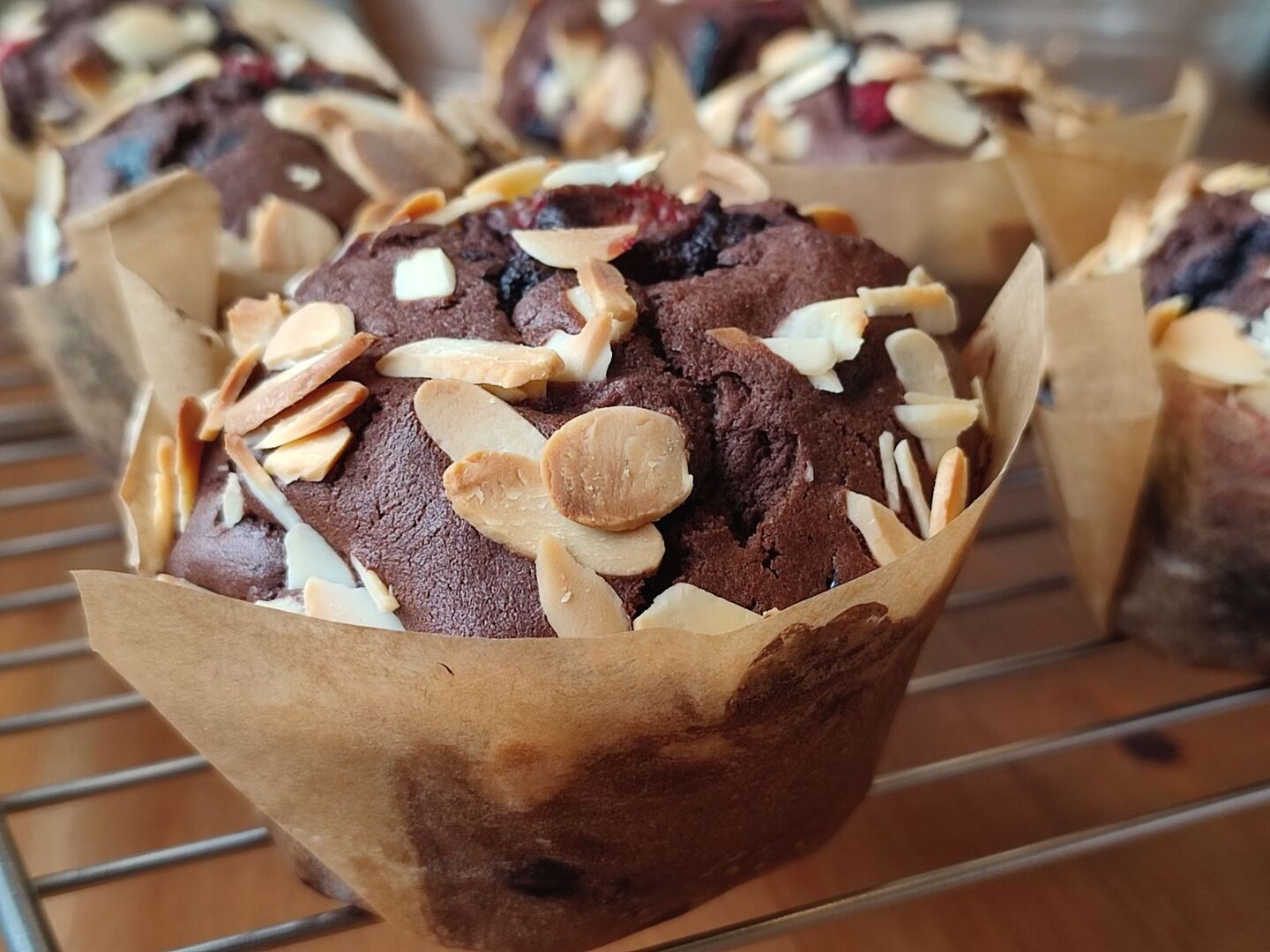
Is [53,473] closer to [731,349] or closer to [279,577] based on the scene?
[279,577]

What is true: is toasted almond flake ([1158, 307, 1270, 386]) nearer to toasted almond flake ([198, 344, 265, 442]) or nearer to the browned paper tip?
the browned paper tip

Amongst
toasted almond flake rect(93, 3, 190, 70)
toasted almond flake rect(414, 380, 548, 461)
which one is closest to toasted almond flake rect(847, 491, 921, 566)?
toasted almond flake rect(414, 380, 548, 461)

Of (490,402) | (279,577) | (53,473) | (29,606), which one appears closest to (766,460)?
(490,402)

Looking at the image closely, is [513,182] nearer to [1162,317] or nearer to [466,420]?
[466,420]

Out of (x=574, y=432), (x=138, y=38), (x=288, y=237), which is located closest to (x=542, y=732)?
(x=574, y=432)

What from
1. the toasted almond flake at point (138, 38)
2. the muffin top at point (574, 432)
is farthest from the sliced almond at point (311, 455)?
the toasted almond flake at point (138, 38)

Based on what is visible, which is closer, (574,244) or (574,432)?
(574,432)
